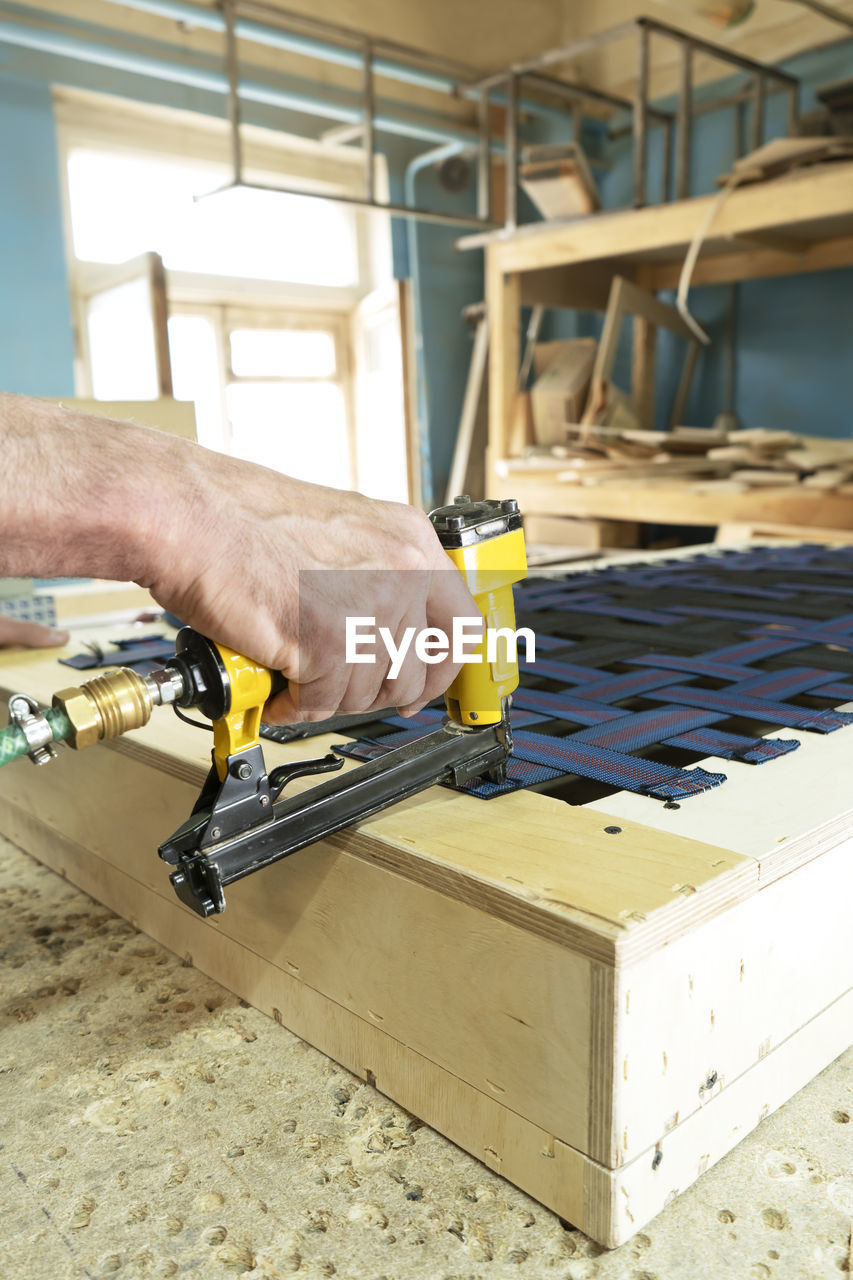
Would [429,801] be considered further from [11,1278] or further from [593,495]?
[593,495]

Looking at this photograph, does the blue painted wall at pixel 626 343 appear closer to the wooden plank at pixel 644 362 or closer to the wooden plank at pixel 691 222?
the wooden plank at pixel 644 362

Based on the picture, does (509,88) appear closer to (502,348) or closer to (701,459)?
(502,348)

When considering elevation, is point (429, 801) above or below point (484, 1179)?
above

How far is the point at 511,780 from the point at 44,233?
3371 millimetres

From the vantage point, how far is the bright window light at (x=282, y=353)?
4473 millimetres

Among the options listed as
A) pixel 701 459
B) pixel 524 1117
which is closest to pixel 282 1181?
pixel 524 1117

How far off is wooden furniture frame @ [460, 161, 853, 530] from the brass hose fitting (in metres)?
2.07

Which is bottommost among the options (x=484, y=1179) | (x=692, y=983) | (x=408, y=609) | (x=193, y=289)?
(x=484, y=1179)

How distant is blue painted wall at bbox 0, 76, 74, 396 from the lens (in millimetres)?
3217

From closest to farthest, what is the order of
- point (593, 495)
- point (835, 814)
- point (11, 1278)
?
point (11, 1278), point (835, 814), point (593, 495)

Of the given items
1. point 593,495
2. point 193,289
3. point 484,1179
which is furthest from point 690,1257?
point 193,289

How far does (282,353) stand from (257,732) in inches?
174

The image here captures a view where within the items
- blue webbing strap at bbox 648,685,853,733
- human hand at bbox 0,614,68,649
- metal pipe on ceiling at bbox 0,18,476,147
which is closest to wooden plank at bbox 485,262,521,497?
metal pipe on ceiling at bbox 0,18,476,147

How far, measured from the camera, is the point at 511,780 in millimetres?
626
